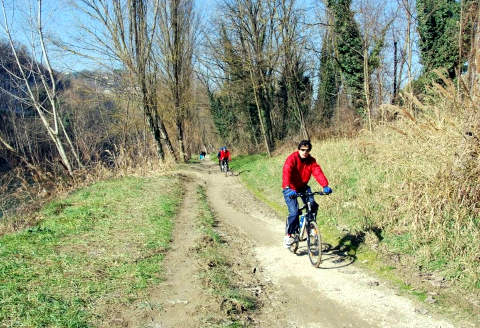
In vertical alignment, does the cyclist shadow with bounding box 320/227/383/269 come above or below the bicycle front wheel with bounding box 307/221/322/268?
below

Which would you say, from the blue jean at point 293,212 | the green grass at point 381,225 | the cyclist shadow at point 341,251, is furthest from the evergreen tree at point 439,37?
the blue jean at point 293,212

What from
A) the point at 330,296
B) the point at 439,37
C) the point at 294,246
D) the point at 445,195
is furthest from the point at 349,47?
the point at 330,296

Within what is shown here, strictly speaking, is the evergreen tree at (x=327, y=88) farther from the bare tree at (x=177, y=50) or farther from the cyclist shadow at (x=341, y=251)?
the cyclist shadow at (x=341, y=251)

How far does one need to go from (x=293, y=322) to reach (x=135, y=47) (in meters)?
17.7

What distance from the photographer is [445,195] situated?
19.2 feet

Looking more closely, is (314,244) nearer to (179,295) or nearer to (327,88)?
(179,295)

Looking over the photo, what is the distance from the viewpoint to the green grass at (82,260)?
4.14 meters

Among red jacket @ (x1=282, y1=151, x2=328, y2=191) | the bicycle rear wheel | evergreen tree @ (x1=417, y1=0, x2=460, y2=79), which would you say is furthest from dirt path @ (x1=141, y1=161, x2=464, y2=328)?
evergreen tree @ (x1=417, y1=0, x2=460, y2=79)

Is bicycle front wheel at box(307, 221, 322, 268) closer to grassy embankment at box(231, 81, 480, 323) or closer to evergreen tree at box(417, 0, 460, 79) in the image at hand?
grassy embankment at box(231, 81, 480, 323)

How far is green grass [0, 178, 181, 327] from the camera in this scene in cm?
414

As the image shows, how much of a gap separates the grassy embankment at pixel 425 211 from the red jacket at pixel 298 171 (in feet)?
5.51

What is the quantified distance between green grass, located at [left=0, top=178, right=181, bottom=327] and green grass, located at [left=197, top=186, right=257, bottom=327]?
2.78 ft

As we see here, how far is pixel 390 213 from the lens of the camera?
6680mm

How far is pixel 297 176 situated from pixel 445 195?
2728 millimetres
